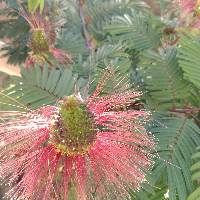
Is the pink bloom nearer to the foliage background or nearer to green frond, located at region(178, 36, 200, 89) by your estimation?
the foliage background

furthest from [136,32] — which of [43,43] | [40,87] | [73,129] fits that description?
[73,129]

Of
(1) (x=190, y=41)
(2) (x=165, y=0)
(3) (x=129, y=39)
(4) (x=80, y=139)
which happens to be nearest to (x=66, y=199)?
(4) (x=80, y=139)

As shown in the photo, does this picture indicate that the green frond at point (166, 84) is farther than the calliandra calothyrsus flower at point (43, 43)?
No

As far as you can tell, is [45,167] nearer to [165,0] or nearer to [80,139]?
[80,139]

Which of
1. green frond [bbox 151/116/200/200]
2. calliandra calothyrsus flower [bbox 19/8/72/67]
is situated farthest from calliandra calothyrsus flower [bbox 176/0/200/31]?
green frond [bbox 151/116/200/200]

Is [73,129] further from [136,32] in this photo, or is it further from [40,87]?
[136,32]

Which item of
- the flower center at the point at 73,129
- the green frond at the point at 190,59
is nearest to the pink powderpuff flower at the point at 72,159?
the flower center at the point at 73,129

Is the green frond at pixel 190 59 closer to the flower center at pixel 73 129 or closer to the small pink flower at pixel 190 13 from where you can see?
the flower center at pixel 73 129
